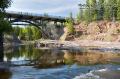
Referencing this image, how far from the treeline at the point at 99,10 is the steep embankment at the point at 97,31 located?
3220 millimetres

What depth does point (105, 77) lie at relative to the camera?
3042cm

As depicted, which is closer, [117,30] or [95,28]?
[117,30]

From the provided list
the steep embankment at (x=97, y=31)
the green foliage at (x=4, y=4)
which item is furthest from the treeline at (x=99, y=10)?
the green foliage at (x=4, y=4)

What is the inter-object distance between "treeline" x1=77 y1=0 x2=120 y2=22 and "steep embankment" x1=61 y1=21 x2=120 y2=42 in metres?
3.22

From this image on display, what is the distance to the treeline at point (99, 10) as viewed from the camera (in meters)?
128

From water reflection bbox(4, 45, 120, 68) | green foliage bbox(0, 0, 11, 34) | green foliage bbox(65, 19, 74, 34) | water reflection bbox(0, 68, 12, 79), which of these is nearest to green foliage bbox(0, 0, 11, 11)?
green foliage bbox(0, 0, 11, 34)

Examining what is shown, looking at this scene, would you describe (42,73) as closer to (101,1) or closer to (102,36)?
(102,36)

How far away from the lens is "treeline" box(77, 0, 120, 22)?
127750 millimetres

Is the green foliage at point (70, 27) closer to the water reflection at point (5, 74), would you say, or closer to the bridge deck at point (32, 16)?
the bridge deck at point (32, 16)

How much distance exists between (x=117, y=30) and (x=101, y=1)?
2954 cm

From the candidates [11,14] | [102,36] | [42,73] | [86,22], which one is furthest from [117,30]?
[42,73]

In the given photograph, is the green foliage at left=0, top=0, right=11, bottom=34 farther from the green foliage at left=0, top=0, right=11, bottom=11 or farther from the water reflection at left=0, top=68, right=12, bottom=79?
the water reflection at left=0, top=68, right=12, bottom=79

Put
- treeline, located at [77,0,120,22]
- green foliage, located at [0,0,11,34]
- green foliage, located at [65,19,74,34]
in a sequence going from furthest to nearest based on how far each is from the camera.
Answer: green foliage, located at [65,19,74,34], treeline, located at [77,0,120,22], green foliage, located at [0,0,11,34]

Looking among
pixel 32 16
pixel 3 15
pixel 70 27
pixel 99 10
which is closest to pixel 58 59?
pixel 3 15
